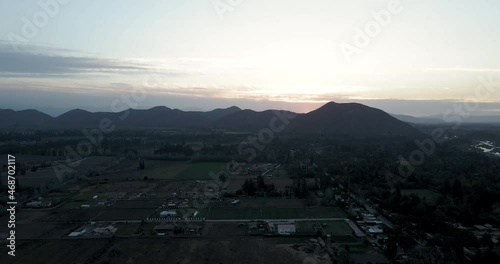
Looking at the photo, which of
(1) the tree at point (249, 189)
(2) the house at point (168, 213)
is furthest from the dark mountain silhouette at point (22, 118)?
(2) the house at point (168, 213)

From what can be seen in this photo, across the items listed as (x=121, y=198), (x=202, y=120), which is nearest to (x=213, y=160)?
(x=121, y=198)

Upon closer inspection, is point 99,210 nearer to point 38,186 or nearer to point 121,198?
point 121,198

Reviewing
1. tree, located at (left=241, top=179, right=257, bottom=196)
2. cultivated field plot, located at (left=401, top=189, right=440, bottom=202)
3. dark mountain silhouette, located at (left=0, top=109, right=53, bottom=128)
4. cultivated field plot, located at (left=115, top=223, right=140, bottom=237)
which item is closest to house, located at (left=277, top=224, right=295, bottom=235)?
cultivated field plot, located at (left=115, top=223, right=140, bottom=237)

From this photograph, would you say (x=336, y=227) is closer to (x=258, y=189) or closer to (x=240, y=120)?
(x=258, y=189)

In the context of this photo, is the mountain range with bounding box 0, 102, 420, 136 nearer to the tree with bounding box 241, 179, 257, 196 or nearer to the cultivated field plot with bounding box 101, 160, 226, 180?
the cultivated field plot with bounding box 101, 160, 226, 180

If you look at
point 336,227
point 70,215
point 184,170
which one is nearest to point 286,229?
point 336,227

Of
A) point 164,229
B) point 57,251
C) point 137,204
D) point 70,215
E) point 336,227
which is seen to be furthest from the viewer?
point 137,204

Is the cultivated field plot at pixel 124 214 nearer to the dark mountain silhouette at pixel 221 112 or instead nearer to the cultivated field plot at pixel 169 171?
the cultivated field plot at pixel 169 171
